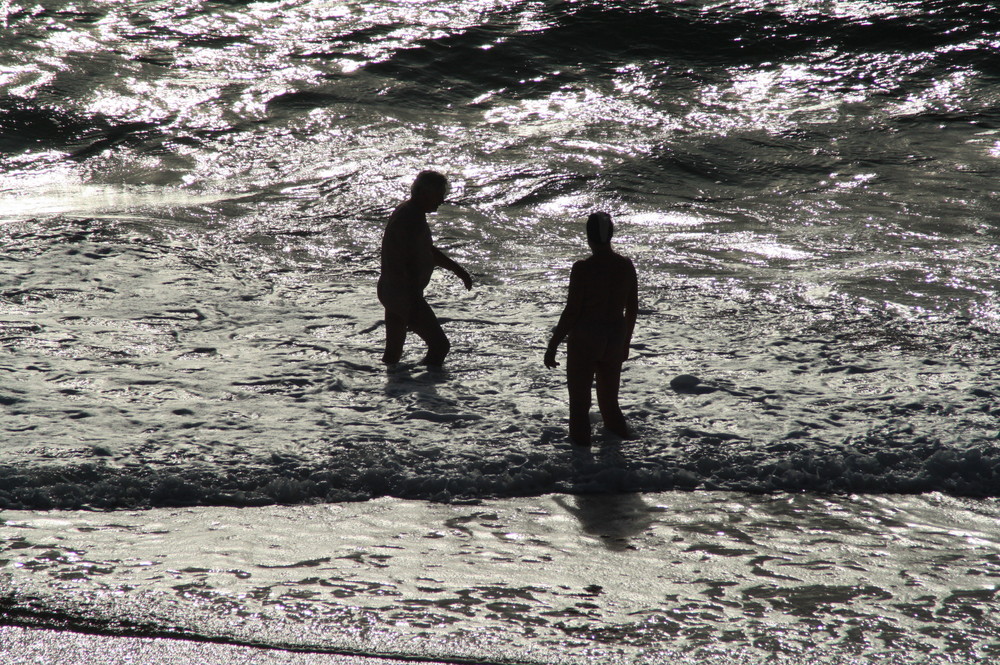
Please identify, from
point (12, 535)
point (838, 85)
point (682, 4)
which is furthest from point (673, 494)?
point (682, 4)

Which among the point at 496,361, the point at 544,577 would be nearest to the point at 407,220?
the point at 496,361

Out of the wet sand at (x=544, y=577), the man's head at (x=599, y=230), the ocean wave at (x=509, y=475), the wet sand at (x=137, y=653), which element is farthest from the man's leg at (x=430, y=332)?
the wet sand at (x=137, y=653)

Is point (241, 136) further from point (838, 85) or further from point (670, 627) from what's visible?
point (670, 627)

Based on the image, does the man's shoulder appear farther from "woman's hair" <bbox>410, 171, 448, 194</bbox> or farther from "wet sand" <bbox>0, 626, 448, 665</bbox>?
"wet sand" <bbox>0, 626, 448, 665</bbox>

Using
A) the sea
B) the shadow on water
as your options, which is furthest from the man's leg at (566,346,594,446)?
the shadow on water

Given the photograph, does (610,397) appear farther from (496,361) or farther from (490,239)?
(490,239)

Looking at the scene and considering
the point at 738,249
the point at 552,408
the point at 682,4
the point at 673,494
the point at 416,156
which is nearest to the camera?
the point at 673,494

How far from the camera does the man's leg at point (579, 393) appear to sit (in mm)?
6160

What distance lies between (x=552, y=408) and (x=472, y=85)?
14.0 meters

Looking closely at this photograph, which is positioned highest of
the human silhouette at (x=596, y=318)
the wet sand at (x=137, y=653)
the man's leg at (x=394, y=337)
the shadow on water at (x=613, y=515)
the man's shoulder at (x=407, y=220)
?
the man's shoulder at (x=407, y=220)

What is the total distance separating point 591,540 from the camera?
5195 mm

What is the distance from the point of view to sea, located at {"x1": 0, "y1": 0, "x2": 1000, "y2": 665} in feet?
14.9

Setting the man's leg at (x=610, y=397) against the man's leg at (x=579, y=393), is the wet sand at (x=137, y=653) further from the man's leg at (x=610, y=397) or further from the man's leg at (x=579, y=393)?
the man's leg at (x=610, y=397)

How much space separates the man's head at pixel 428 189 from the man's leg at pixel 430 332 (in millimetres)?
806
